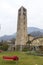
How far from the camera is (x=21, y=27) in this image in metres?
54.0

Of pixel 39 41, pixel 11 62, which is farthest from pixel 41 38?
pixel 11 62

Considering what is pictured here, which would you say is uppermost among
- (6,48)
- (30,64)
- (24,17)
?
(24,17)

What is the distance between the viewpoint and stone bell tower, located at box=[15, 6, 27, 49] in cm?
5175

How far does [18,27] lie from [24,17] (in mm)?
3507

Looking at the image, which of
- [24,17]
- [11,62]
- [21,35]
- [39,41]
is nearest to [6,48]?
[39,41]

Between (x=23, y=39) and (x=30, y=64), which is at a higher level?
(x=23, y=39)

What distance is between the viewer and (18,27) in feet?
178

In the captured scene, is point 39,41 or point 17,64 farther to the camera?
point 39,41

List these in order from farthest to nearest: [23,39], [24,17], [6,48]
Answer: [24,17] → [23,39] → [6,48]

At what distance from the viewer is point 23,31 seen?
5316 cm

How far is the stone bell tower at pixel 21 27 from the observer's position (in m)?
51.8

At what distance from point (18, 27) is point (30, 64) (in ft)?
130

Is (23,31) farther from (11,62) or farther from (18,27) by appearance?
(11,62)

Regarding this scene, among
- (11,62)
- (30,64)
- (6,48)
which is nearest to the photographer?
(30,64)
